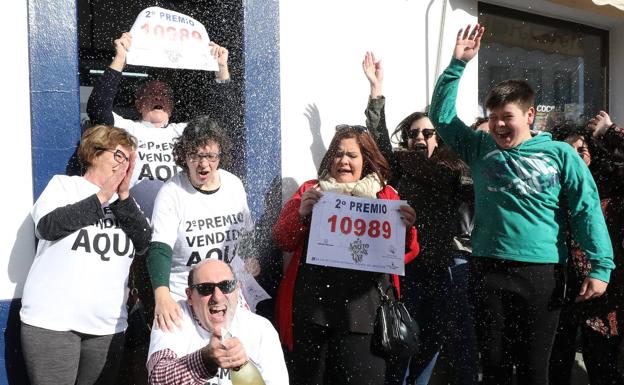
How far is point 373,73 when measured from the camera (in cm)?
447

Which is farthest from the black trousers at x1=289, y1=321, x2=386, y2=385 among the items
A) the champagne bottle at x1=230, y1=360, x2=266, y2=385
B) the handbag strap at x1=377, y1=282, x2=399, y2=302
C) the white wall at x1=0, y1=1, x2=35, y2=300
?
the white wall at x1=0, y1=1, x2=35, y2=300

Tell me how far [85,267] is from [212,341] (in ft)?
3.07

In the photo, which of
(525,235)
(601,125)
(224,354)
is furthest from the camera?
(601,125)

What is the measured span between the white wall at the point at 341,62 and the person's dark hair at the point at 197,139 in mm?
896

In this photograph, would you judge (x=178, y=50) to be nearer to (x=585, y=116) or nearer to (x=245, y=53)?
(x=245, y=53)

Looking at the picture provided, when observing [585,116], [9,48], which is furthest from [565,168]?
[585,116]

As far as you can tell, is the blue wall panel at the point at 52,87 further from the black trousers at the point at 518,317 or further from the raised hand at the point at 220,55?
the black trousers at the point at 518,317

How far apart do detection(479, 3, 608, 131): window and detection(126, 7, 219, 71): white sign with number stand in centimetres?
264

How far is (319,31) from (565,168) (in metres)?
1.95

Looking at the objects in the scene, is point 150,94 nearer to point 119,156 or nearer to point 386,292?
point 119,156

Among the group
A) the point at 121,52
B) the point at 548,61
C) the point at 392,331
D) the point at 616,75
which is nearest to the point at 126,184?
the point at 121,52

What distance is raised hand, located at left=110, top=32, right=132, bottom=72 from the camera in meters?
3.75

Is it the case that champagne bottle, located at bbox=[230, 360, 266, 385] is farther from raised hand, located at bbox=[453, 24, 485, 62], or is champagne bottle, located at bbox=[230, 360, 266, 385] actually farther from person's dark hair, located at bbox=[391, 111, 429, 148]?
person's dark hair, located at bbox=[391, 111, 429, 148]

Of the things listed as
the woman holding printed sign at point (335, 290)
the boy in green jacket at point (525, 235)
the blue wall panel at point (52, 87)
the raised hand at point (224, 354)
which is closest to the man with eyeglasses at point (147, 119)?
the blue wall panel at point (52, 87)
